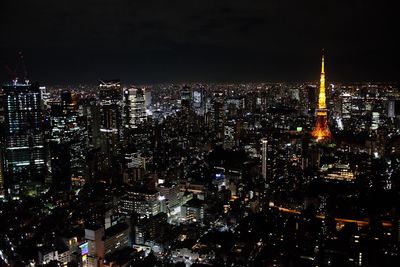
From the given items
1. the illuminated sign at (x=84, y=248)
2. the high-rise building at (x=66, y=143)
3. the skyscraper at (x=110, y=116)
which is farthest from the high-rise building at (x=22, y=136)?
the illuminated sign at (x=84, y=248)

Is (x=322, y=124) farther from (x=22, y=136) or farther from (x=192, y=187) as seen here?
(x=22, y=136)

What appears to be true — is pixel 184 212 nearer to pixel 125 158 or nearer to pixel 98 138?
pixel 125 158

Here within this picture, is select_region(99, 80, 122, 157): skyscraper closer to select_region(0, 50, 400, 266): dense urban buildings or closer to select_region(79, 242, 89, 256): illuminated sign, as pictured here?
select_region(0, 50, 400, 266): dense urban buildings

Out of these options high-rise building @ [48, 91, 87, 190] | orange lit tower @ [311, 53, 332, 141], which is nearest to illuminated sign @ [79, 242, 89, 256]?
high-rise building @ [48, 91, 87, 190]

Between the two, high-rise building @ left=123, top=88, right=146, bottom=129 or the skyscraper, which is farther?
high-rise building @ left=123, top=88, right=146, bottom=129

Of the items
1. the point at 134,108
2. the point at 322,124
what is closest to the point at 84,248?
the point at 322,124

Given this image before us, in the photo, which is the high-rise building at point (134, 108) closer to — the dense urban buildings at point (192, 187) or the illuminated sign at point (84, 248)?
the dense urban buildings at point (192, 187)

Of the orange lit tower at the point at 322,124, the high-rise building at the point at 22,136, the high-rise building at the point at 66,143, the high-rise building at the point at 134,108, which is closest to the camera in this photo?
the high-rise building at the point at 22,136
